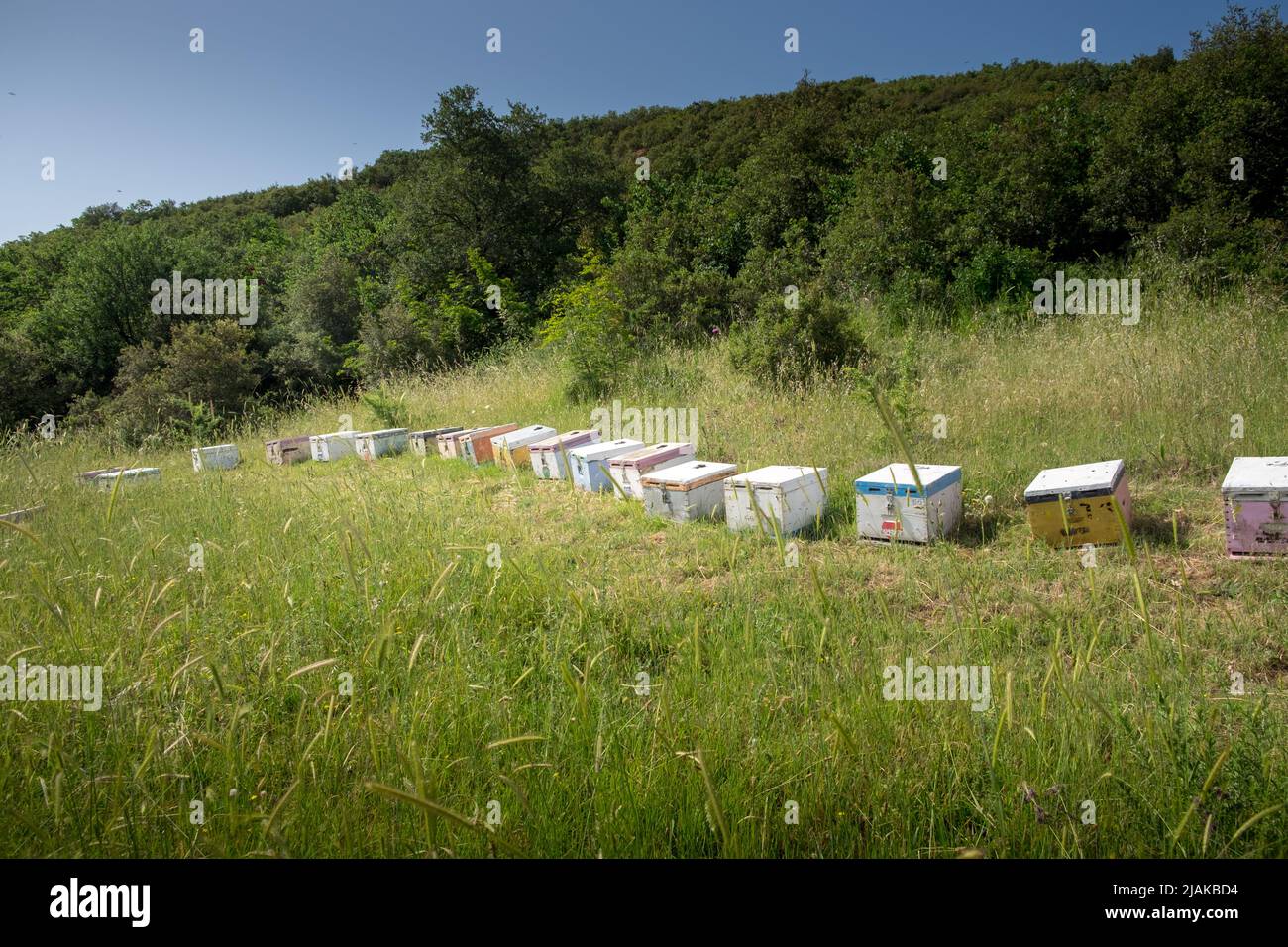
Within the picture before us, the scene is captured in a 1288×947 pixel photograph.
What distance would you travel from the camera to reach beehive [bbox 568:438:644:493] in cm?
651

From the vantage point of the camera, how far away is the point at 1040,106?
16.4m

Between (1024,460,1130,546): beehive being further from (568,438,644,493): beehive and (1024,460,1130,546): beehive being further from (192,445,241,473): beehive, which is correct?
(192,445,241,473): beehive

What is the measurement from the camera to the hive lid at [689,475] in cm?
541

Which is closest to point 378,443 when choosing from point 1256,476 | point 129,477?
point 129,477

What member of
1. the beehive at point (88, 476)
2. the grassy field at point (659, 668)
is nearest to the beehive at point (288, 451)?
the beehive at point (88, 476)

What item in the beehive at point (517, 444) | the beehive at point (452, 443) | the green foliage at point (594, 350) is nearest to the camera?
the beehive at point (517, 444)

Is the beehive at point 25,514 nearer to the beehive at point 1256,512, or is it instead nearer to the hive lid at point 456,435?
the hive lid at point 456,435

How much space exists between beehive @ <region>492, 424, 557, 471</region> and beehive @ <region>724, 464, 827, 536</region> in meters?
3.28

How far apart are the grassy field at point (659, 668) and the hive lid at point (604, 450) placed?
410mm
